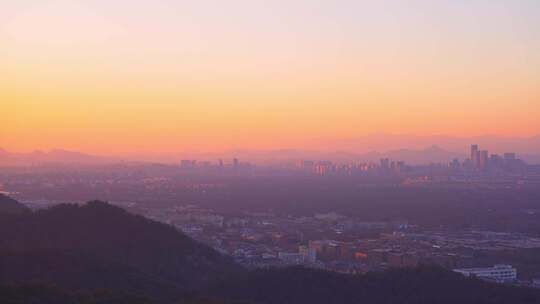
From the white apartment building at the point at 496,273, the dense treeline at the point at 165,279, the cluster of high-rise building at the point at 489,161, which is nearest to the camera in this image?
the dense treeline at the point at 165,279

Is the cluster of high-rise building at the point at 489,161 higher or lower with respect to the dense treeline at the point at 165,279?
higher

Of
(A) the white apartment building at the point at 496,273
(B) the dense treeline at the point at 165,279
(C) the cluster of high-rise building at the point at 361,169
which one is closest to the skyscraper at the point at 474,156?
(C) the cluster of high-rise building at the point at 361,169

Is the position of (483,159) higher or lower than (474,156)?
lower

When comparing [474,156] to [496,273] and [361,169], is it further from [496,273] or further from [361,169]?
[496,273]

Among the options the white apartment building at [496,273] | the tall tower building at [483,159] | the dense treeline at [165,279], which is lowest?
the white apartment building at [496,273]

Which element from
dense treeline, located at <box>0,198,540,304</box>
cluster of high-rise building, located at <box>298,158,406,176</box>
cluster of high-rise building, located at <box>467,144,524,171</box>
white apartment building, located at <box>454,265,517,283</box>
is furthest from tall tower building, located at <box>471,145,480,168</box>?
dense treeline, located at <box>0,198,540,304</box>

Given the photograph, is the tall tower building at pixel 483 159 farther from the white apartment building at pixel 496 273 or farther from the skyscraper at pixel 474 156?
the white apartment building at pixel 496 273

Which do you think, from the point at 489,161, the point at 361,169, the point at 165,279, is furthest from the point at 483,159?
the point at 165,279

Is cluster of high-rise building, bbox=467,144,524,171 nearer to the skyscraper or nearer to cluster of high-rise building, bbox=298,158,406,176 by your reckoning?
the skyscraper

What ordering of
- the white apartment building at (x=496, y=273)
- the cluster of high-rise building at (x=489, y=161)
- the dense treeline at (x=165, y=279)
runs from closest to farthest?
the dense treeline at (x=165, y=279), the white apartment building at (x=496, y=273), the cluster of high-rise building at (x=489, y=161)

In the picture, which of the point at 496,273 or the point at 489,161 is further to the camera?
the point at 489,161

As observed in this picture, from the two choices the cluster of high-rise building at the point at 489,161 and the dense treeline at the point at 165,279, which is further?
the cluster of high-rise building at the point at 489,161

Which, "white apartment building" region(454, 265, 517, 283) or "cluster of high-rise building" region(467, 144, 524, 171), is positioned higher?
"cluster of high-rise building" region(467, 144, 524, 171)
